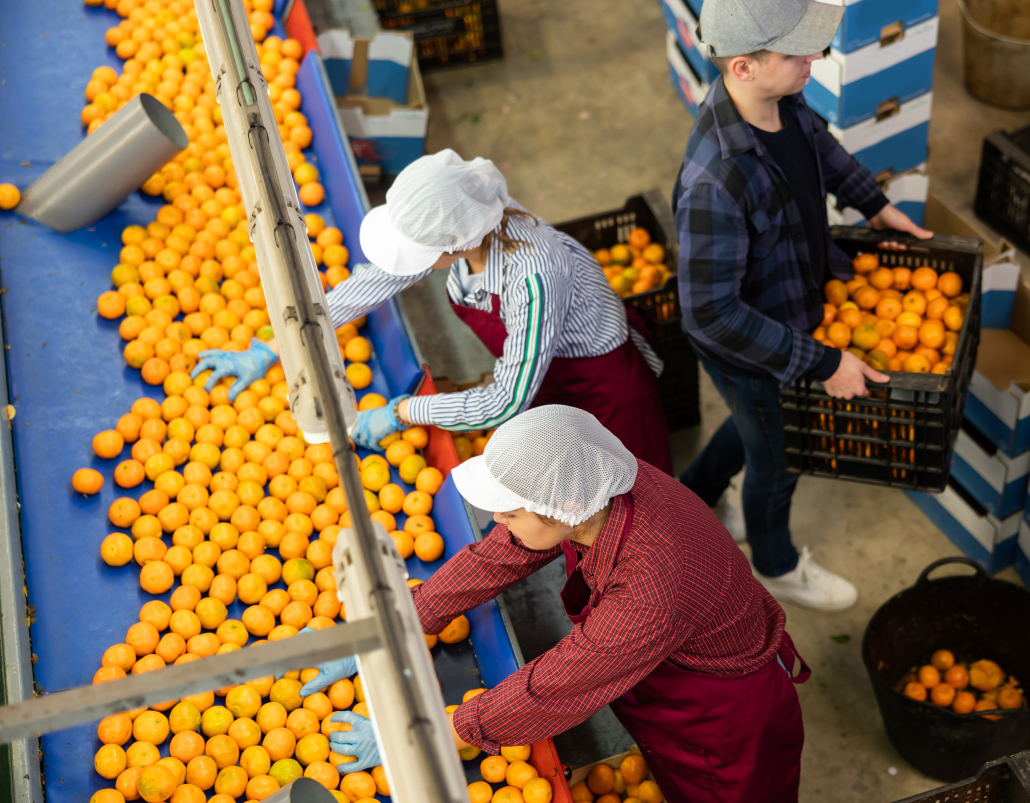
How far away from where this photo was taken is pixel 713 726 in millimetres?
2449

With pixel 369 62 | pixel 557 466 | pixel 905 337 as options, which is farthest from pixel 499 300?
pixel 369 62

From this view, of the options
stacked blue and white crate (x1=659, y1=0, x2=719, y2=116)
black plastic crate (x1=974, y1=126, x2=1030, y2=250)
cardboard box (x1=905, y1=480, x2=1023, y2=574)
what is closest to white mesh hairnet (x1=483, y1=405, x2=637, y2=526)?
cardboard box (x1=905, y1=480, x2=1023, y2=574)

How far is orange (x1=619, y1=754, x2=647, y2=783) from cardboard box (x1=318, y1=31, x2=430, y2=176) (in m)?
3.53

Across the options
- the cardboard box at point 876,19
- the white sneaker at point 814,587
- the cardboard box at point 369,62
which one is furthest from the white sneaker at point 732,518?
the cardboard box at point 369,62

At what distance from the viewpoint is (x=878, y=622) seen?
350 centimetres

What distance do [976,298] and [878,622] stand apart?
1.19 m

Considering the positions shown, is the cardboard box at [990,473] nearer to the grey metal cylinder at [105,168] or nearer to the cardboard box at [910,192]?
the cardboard box at [910,192]

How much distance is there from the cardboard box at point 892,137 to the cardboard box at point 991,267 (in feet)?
1.28

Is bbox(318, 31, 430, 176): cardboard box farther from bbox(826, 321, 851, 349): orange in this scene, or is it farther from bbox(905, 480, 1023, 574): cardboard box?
bbox(905, 480, 1023, 574): cardboard box

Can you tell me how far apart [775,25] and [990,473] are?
6.66ft

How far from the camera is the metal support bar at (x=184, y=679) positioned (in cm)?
132

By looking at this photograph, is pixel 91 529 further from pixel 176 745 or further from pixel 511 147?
pixel 511 147

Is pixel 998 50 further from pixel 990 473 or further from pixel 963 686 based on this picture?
pixel 963 686

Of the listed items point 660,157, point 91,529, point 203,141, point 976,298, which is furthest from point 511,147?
point 91,529
